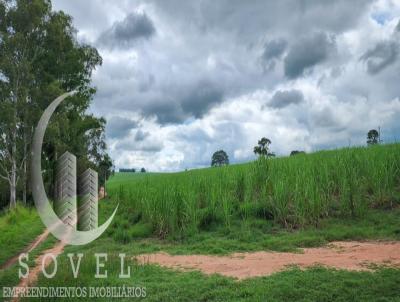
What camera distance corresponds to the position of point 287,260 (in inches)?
324

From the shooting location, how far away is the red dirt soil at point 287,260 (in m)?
7.54

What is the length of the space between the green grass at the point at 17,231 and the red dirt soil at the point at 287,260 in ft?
14.5

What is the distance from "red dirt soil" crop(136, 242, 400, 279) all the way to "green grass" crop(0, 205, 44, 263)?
441 cm

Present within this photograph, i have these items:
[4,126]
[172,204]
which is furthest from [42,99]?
[172,204]

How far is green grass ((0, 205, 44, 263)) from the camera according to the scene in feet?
38.2

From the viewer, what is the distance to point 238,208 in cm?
1298

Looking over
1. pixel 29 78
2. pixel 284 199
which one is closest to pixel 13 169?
pixel 29 78

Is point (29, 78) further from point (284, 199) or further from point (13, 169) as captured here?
point (284, 199)

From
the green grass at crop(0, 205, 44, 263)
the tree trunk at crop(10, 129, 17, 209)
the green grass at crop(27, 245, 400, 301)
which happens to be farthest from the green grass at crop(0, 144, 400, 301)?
the tree trunk at crop(10, 129, 17, 209)

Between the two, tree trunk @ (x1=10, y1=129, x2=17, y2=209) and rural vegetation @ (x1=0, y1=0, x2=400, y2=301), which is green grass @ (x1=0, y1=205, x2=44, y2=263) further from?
tree trunk @ (x1=10, y1=129, x2=17, y2=209)

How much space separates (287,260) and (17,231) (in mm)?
10490

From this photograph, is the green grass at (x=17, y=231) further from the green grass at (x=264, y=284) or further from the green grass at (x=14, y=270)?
the green grass at (x=264, y=284)

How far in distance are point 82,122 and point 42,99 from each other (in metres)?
5.17

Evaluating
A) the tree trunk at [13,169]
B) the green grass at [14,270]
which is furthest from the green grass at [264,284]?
the tree trunk at [13,169]
